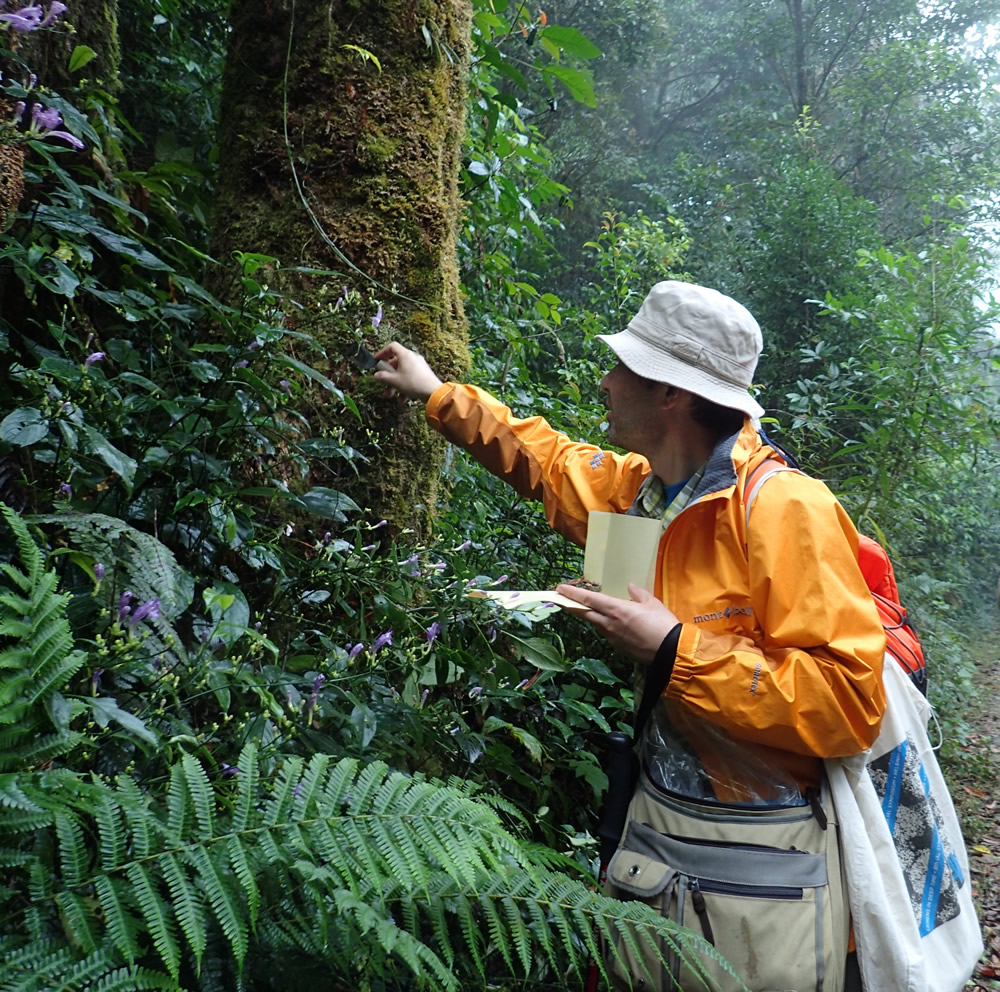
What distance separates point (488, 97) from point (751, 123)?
16.1 m

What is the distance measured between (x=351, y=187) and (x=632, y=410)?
0.93 m

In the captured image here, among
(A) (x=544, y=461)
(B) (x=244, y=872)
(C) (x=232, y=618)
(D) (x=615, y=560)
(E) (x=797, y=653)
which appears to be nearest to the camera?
(B) (x=244, y=872)

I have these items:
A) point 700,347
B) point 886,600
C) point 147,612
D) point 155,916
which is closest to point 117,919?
point 155,916

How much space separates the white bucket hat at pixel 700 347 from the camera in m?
1.98

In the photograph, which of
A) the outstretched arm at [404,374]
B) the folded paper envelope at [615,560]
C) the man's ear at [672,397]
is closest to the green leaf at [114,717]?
the folded paper envelope at [615,560]

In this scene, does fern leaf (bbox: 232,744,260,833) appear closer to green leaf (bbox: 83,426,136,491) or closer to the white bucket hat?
green leaf (bbox: 83,426,136,491)

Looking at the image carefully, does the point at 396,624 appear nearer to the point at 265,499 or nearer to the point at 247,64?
the point at 265,499

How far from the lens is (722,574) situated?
179cm

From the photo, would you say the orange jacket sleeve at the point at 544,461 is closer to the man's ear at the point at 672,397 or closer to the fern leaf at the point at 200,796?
the man's ear at the point at 672,397

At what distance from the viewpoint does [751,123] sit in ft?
57.1

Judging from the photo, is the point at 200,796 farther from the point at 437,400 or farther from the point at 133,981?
the point at 437,400

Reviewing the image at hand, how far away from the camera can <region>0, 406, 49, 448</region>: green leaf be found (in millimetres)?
1321

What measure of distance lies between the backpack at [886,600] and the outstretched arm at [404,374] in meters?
0.84

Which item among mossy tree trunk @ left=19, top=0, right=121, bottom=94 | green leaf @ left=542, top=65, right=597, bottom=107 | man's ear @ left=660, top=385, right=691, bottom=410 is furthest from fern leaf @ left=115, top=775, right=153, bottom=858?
green leaf @ left=542, top=65, right=597, bottom=107
